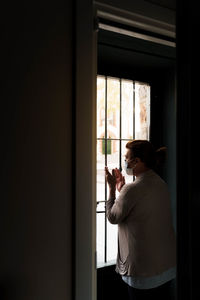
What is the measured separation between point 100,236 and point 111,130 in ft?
2.34

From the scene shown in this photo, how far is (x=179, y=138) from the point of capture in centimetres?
27

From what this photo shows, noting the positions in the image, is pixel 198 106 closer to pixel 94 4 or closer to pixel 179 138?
pixel 179 138

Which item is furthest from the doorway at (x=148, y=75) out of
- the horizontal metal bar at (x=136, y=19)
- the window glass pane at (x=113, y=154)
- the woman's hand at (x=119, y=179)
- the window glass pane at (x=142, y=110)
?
the woman's hand at (x=119, y=179)

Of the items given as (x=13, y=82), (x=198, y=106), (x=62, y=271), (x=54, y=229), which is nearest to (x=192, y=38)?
(x=198, y=106)

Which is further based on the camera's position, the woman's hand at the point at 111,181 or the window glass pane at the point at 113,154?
the window glass pane at the point at 113,154

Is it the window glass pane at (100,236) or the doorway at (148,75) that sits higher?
the doorway at (148,75)

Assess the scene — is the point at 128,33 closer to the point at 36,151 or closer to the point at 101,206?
the point at 36,151

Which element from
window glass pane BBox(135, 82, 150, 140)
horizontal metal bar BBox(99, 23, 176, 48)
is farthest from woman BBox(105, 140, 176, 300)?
horizontal metal bar BBox(99, 23, 176, 48)

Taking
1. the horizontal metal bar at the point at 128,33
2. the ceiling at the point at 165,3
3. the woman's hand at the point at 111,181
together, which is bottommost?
the woman's hand at the point at 111,181

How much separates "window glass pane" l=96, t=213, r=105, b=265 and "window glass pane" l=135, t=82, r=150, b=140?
63 cm

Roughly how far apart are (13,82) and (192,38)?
0.80 m

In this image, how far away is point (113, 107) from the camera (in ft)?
5.63

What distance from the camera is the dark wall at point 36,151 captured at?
920 millimetres

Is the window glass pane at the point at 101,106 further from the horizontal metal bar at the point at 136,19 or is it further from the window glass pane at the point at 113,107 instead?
the horizontal metal bar at the point at 136,19
